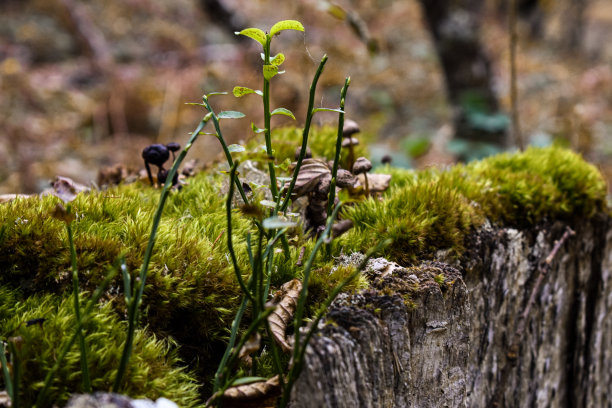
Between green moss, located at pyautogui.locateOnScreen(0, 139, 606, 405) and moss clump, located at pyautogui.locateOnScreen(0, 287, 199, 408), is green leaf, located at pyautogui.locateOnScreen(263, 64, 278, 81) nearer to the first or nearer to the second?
green moss, located at pyautogui.locateOnScreen(0, 139, 606, 405)

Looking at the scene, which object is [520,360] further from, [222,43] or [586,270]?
[222,43]

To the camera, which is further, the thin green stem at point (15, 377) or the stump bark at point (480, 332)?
the stump bark at point (480, 332)

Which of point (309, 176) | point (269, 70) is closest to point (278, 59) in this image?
point (269, 70)

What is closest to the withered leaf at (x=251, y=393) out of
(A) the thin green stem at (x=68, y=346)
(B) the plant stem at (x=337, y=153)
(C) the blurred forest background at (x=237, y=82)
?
(A) the thin green stem at (x=68, y=346)

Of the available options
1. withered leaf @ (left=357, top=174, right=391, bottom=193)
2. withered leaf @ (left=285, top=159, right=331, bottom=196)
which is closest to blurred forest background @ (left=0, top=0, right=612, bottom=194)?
withered leaf @ (left=357, top=174, right=391, bottom=193)

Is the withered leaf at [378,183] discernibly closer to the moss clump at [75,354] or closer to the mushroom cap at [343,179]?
the mushroom cap at [343,179]

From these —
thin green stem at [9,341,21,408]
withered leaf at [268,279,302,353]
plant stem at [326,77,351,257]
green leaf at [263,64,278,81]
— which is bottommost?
thin green stem at [9,341,21,408]

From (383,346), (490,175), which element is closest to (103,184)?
(383,346)
